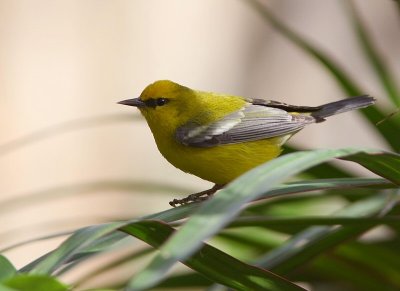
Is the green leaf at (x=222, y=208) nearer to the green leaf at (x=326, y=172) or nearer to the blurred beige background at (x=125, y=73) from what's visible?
the green leaf at (x=326, y=172)

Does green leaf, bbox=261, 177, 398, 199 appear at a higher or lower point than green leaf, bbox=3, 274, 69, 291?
higher

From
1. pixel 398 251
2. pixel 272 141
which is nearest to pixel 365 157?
pixel 398 251

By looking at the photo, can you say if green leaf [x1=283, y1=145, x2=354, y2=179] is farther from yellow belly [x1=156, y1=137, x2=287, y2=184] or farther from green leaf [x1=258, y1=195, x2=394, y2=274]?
green leaf [x1=258, y1=195, x2=394, y2=274]

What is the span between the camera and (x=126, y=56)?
4398mm

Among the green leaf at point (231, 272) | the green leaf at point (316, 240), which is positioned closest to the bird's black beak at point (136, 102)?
the green leaf at point (316, 240)

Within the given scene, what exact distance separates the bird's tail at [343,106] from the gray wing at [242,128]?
36 millimetres

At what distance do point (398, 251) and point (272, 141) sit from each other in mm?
422

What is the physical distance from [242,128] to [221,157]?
0.11 meters

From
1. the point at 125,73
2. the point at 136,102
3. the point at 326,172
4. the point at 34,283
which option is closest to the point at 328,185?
the point at 34,283

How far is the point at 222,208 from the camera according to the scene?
2.52 feet

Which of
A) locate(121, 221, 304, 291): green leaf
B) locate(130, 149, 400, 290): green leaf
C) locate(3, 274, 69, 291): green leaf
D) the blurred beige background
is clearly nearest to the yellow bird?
locate(121, 221, 304, 291): green leaf

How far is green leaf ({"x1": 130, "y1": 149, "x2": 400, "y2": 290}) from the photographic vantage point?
672 mm

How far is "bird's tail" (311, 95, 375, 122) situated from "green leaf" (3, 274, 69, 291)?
123cm

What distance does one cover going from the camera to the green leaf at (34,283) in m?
0.72
